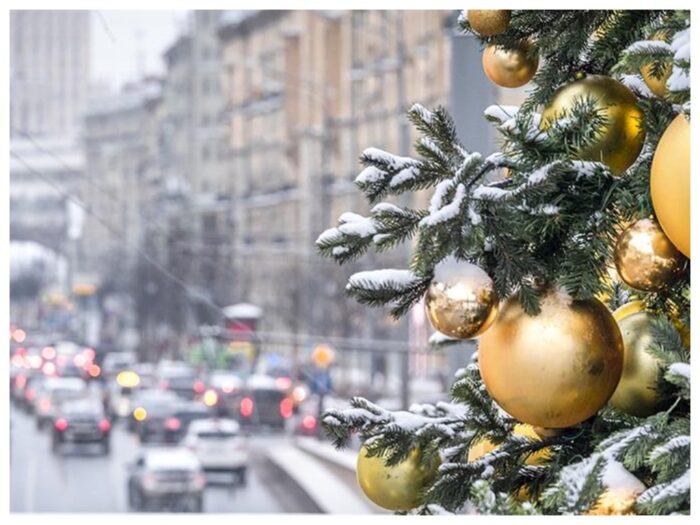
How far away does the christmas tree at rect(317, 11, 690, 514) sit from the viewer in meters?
1.76

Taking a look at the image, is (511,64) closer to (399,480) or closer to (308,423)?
(399,480)

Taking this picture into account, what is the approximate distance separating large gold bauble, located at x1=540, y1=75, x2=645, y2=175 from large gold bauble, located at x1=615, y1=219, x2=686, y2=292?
13cm

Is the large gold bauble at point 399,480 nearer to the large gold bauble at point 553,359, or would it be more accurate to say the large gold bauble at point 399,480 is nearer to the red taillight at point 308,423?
the large gold bauble at point 553,359

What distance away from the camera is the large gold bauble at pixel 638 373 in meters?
2.02

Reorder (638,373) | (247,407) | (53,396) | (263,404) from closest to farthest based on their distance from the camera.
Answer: (638,373) → (263,404) → (247,407) → (53,396)

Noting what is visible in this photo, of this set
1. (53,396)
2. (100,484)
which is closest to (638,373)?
(100,484)

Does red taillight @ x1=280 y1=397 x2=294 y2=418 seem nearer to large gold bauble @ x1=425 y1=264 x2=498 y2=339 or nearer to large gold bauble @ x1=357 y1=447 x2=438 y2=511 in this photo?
large gold bauble @ x1=357 y1=447 x2=438 y2=511

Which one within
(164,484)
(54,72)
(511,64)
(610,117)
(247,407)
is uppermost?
(54,72)

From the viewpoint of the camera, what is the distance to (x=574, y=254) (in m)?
1.92

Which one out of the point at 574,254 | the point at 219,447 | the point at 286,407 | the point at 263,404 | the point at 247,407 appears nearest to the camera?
the point at 574,254

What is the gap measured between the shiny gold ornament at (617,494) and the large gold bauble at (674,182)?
11.4 inches

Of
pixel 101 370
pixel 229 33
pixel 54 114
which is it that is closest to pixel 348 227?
pixel 101 370

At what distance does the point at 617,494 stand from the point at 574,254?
1.01 ft
